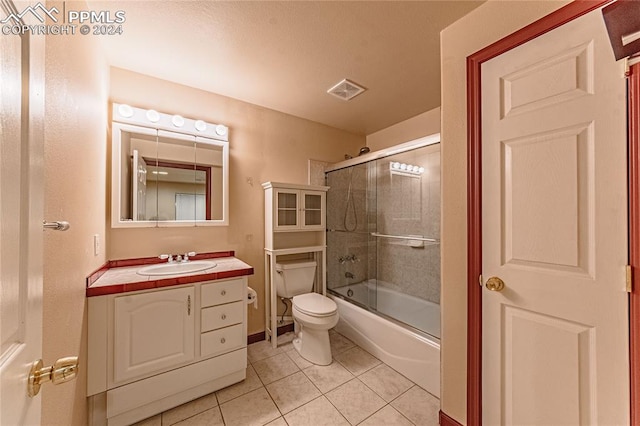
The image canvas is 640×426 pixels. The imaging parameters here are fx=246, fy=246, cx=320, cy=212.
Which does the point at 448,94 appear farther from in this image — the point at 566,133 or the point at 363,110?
the point at 363,110

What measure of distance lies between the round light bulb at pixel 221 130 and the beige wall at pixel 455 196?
6.04 feet

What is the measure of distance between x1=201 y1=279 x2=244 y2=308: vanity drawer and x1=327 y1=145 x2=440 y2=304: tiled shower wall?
1383mm

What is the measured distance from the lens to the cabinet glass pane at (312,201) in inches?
105

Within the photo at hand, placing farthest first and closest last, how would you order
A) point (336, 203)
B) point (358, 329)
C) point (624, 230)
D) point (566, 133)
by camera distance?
point (336, 203) → point (358, 329) → point (566, 133) → point (624, 230)

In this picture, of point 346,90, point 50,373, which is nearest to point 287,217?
point 346,90

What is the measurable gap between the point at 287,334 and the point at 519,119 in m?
2.58

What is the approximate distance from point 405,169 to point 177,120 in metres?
2.17

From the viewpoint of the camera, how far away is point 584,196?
3.23 feet

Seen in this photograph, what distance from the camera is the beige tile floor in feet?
4.97

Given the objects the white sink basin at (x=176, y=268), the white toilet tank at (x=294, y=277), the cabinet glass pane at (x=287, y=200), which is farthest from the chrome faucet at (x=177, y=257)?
the cabinet glass pane at (x=287, y=200)

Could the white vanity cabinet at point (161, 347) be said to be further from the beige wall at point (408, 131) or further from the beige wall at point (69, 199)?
the beige wall at point (408, 131)

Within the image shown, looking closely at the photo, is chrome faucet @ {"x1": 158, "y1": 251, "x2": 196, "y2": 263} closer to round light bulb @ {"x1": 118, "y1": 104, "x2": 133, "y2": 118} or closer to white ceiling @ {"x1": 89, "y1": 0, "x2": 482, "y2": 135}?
round light bulb @ {"x1": 118, "y1": 104, "x2": 133, "y2": 118}

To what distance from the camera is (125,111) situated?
1.90 metres

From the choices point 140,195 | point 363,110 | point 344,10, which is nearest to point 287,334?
point 140,195
